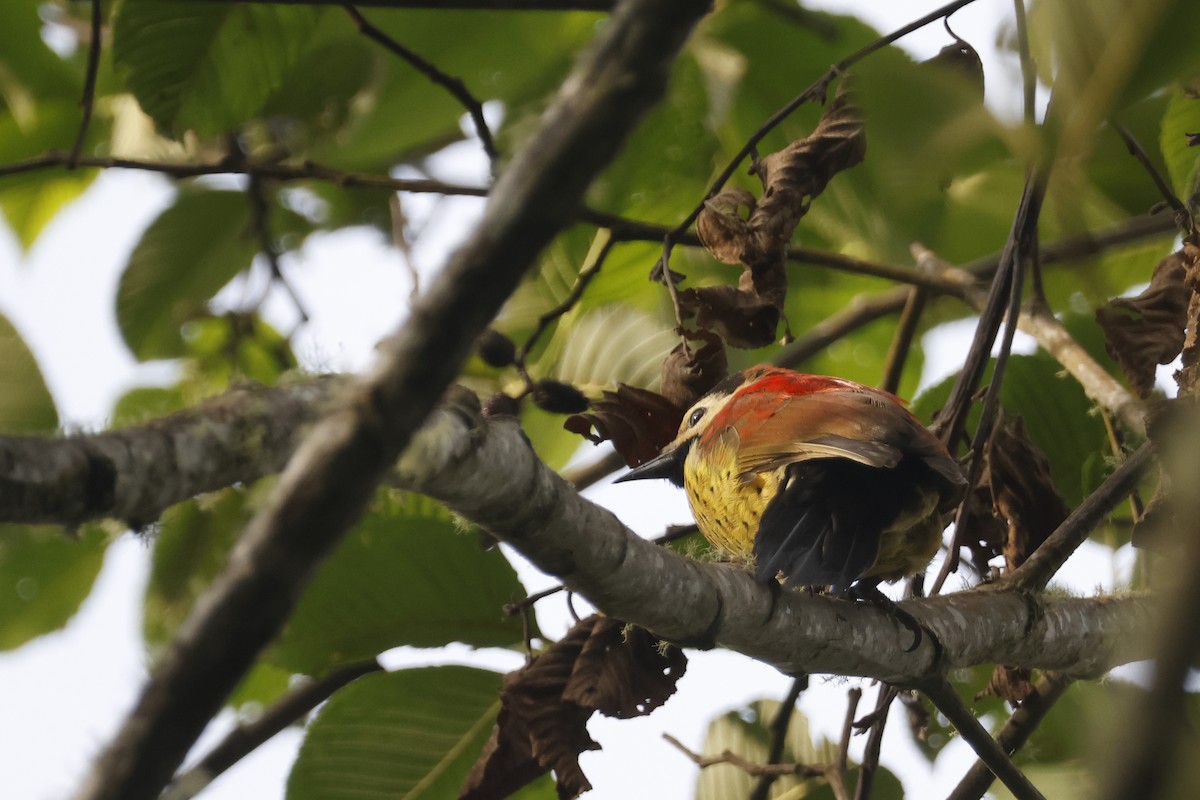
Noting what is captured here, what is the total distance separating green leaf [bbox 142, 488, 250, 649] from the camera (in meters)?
2.68

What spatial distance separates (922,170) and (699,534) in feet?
5.21

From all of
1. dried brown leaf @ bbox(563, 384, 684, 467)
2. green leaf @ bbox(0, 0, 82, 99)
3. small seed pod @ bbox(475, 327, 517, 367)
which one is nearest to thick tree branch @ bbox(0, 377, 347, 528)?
small seed pod @ bbox(475, 327, 517, 367)

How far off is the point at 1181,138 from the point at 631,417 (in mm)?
1231

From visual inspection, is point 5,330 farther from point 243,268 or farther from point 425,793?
point 243,268

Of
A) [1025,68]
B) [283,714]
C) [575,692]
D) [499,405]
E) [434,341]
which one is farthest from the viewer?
[283,714]

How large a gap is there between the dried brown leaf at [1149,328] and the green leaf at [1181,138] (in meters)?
0.23

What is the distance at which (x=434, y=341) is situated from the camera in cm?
66

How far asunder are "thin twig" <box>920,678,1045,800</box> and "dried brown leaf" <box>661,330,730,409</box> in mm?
643

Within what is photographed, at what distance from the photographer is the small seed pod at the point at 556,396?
72.6 inches

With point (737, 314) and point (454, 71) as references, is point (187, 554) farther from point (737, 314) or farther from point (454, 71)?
point (737, 314)

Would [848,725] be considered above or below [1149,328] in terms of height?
below

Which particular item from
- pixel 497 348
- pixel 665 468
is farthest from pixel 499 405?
pixel 665 468

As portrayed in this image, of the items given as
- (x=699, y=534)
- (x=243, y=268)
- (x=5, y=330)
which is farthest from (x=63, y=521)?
(x=243, y=268)

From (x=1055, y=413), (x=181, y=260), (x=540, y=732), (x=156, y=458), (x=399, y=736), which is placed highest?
(x=181, y=260)
